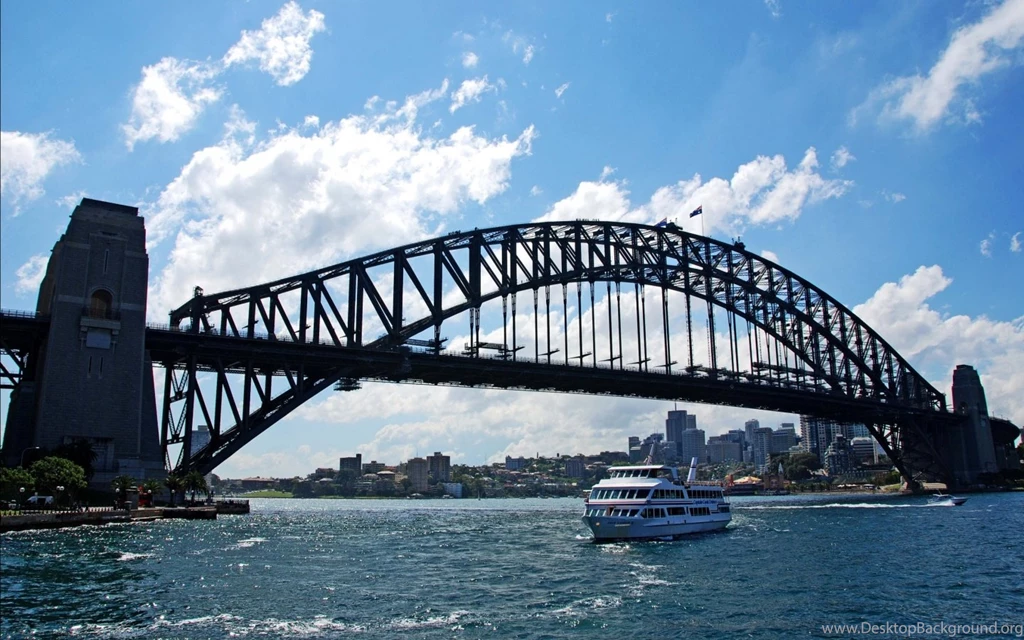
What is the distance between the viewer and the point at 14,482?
51.5 meters

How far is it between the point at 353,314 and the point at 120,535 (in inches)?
1548

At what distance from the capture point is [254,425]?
73688mm

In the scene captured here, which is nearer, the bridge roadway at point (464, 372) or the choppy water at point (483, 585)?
the choppy water at point (483, 585)

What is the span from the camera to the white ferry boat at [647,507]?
5391 centimetres

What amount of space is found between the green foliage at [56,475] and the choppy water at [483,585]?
4628 millimetres

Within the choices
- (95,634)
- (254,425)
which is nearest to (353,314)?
(254,425)

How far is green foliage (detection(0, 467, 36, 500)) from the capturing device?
51.1m

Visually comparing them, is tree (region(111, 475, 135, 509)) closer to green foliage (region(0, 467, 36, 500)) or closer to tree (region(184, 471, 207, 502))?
green foliage (region(0, 467, 36, 500))

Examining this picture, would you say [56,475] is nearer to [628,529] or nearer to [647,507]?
[628,529]

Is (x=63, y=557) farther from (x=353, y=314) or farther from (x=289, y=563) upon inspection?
(x=353, y=314)

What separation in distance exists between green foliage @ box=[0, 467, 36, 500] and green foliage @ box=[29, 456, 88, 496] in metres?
0.55

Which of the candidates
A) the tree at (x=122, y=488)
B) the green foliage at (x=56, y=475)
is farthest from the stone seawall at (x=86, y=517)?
the green foliage at (x=56, y=475)

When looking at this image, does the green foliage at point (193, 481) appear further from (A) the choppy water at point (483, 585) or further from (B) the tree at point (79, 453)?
(A) the choppy water at point (483, 585)

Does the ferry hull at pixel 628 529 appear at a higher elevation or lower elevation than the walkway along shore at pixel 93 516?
lower
